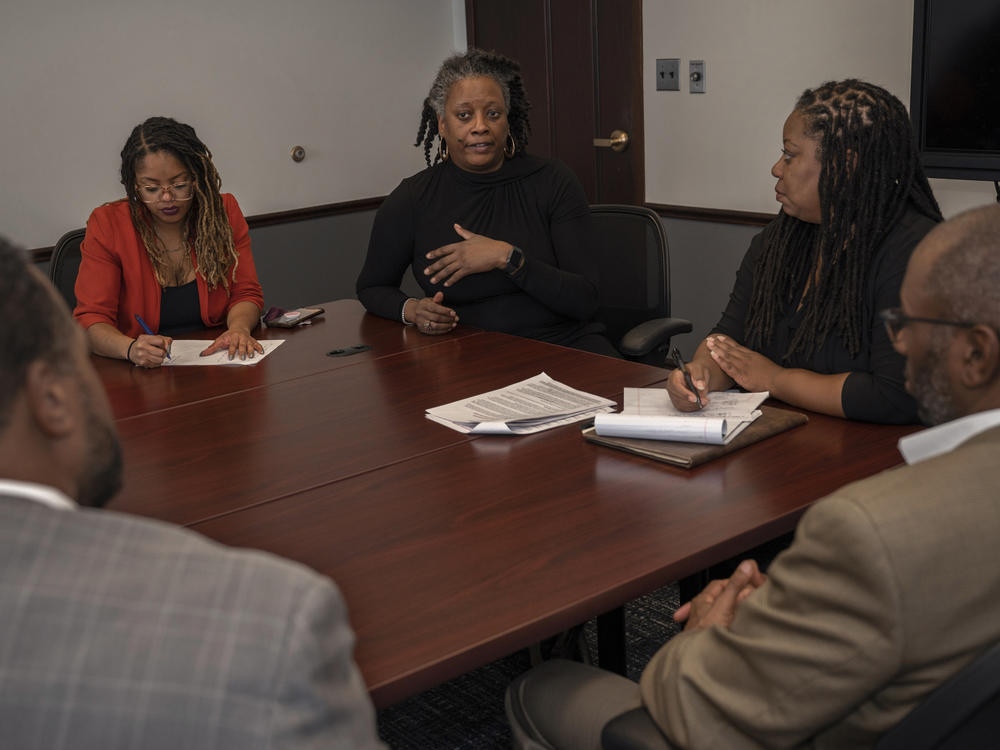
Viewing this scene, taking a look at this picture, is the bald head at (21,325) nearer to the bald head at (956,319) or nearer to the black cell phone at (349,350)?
the bald head at (956,319)

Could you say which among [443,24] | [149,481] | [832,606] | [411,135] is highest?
[443,24]

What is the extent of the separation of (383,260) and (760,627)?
218 cm

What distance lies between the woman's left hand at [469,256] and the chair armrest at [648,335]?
1.42 ft

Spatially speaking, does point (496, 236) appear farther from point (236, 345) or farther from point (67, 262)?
point (67, 262)

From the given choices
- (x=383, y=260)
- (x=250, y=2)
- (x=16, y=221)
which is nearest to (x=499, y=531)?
(x=383, y=260)

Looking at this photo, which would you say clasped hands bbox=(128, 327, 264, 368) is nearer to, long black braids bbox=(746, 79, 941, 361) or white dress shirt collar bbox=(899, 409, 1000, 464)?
long black braids bbox=(746, 79, 941, 361)

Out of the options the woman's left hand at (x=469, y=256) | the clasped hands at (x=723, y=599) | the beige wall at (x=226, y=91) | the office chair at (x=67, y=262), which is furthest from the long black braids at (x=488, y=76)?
the clasped hands at (x=723, y=599)

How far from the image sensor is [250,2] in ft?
A: 15.0

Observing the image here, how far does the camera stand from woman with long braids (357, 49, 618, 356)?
2975 mm

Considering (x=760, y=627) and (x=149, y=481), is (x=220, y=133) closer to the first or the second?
(x=149, y=481)

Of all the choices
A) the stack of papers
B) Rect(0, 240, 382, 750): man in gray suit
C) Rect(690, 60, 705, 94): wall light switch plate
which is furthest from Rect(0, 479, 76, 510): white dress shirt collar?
Rect(690, 60, 705, 94): wall light switch plate

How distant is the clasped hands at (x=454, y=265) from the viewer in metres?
2.79

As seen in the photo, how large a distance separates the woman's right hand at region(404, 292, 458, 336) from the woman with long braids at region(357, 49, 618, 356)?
0.05 m

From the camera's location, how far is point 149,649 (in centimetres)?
71
